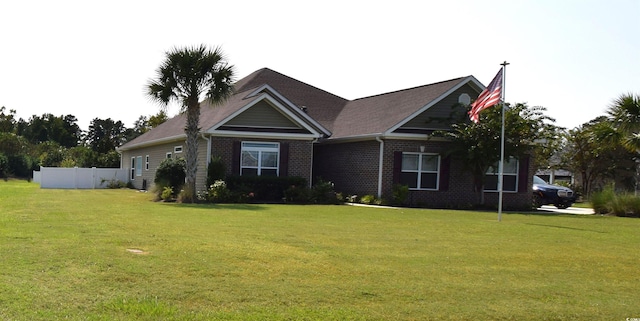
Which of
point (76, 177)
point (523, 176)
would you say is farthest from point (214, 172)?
point (76, 177)

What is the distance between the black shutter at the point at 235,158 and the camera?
1032 inches

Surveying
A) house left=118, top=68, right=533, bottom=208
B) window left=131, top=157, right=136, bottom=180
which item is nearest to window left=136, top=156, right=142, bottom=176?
window left=131, top=157, right=136, bottom=180

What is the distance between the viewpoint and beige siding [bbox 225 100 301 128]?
26.3 meters

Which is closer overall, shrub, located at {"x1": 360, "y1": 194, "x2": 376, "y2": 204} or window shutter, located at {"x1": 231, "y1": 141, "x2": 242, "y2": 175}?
shrub, located at {"x1": 360, "y1": 194, "x2": 376, "y2": 204}

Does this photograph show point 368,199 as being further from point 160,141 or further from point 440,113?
point 160,141

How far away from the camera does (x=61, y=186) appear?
37.5m

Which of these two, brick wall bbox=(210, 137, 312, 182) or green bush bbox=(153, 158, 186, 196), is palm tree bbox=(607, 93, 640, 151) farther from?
green bush bbox=(153, 158, 186, 196)

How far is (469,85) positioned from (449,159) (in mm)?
3278

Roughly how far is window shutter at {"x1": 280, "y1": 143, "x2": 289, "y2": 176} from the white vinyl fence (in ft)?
55.0

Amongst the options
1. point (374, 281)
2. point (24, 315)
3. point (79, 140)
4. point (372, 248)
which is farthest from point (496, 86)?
point (79, 140)

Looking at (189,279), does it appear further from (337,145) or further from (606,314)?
(337,145)

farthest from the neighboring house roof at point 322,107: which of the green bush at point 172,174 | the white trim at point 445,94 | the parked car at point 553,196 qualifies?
the parked car at point 553,196

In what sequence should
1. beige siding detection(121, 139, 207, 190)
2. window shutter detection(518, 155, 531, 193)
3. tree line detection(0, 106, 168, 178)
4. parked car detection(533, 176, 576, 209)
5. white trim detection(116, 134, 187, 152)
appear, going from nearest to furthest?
1. beige siding detection(121, 139, 207, 190)
2. window shutter detection(518, 155, 531, 193)
3. white trim detection(116, 134, 187, 152)
4. parked car detection(533, 176, 576, 209)
5. tree line detection(0, 106, 168, 178)

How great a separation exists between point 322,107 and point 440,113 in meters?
8.44
